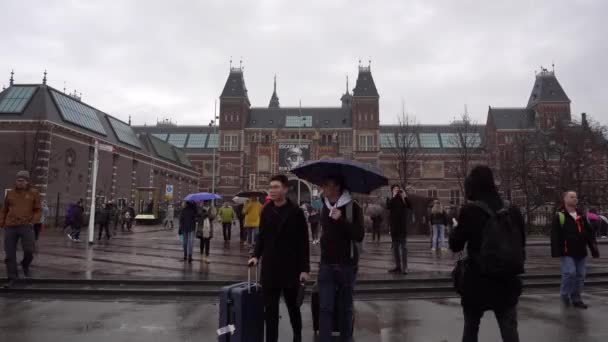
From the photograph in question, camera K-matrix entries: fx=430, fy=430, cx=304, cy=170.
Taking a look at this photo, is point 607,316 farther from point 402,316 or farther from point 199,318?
point 199,318

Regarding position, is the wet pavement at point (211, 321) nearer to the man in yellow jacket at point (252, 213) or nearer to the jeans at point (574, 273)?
the jeans at point (574, 273)

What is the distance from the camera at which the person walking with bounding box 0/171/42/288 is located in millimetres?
7629

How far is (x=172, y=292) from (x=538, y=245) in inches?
619

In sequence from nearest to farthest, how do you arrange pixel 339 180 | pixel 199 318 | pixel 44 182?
1. pixel 339 180
2. pixel 199 318
3. pixel 44 182

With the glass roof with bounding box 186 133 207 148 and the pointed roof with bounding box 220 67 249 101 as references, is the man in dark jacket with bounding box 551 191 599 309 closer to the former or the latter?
the pointed roof with bounding box 220 67 249 101

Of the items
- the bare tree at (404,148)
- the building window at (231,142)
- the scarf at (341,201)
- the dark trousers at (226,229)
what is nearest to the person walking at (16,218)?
the scarf at (341,201)

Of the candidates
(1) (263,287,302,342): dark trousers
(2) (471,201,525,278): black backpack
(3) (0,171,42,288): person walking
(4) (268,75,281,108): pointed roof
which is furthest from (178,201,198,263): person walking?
(4) (268,75,281,108): pointed roof

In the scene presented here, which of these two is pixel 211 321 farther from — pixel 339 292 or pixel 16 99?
pixel 16 99

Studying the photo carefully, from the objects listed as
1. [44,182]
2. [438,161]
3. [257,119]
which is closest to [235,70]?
[257,119]

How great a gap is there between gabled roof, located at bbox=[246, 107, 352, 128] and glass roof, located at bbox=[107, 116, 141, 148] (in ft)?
79.8

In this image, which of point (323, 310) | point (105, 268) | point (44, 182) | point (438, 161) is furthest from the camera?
point (438, 161)

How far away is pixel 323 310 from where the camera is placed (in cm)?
418

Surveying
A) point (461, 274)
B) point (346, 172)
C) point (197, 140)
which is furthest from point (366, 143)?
point (461, 274)

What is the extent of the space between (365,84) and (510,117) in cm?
2346
